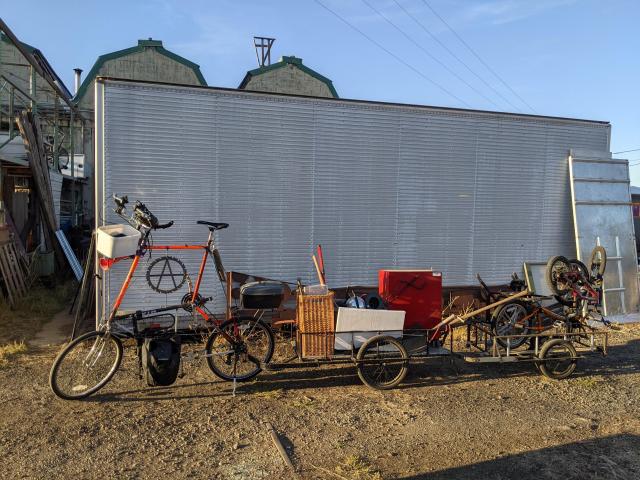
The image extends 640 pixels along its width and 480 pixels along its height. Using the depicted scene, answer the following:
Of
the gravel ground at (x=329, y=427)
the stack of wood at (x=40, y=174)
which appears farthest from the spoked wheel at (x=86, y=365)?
the stack of wood at (x=40, y=174)

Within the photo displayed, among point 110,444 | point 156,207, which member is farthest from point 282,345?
point 110,444

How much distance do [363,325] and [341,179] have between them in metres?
2.88


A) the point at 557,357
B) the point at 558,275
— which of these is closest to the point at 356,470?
the point at 557,357

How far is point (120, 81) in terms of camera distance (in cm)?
634

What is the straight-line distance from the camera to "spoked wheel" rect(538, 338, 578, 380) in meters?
5.42

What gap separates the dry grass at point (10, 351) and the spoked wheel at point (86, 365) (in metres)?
1.49

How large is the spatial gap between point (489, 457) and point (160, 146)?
211 inches

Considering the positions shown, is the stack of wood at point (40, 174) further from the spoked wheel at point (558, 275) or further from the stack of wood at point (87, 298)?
the spoked wheel at point (558, 275)

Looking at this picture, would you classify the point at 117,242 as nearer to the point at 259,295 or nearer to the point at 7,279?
the point at 259,295

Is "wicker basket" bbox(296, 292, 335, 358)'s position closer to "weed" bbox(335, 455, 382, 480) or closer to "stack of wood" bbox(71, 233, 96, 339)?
"weed" bbox(335, 455, 382, 480)

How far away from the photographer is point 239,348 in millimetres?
5086

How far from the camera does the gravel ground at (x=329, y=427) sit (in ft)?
11.4

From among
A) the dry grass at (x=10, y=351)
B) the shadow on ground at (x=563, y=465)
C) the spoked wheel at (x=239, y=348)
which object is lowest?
the shadow on ground at (x=563, y=465)

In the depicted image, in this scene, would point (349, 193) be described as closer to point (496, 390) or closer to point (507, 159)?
point (507, 159)
